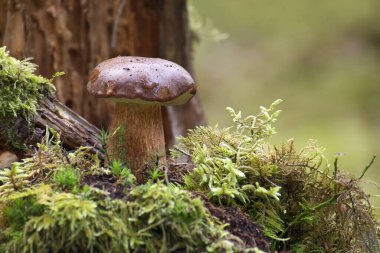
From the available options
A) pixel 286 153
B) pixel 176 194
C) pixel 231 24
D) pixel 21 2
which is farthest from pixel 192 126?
pixel 231 24

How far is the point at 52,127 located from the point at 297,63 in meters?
9.75

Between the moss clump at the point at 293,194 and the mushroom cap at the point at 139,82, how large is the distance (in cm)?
25

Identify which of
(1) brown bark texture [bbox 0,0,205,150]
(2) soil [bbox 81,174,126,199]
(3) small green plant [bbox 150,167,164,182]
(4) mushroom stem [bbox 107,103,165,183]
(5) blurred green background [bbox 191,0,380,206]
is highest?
(5) blurred green background [bbox 191,0,380,206]

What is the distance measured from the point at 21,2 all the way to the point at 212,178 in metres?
1.98

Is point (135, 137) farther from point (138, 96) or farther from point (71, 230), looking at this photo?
point (71, 230)

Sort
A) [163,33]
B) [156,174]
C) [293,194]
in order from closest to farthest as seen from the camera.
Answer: [156,174] < [293,194] < [163,33]

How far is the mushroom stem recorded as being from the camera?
5.85 ft

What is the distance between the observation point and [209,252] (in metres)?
1.29

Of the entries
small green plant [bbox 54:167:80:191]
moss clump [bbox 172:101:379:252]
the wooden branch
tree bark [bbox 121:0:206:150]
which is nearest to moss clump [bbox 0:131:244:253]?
small green plant [bbox 54:167:80:191]

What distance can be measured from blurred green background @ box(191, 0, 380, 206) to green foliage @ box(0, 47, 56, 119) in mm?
6979

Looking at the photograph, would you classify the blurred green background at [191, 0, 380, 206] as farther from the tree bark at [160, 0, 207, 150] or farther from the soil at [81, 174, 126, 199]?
the soil at [81, 174, 126, 199]

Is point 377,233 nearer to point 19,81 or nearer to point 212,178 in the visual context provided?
point 212,178

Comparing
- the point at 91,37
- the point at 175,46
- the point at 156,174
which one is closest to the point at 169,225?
the point at 156,174

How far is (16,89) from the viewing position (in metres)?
1.82
